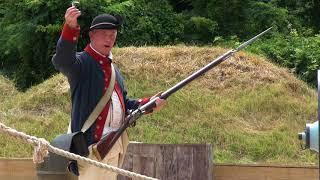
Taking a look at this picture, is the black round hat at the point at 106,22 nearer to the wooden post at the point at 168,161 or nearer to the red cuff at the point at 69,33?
the red cuff at the point at 69,33

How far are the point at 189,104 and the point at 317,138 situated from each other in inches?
236

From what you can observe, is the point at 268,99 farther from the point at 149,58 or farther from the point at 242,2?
the point at 242,2

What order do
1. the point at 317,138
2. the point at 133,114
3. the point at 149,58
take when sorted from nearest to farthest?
the point at 317,138
the point at 133,114
the point at 149,58

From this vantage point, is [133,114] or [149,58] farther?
[149,58]

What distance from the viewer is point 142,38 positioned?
43.7 feet

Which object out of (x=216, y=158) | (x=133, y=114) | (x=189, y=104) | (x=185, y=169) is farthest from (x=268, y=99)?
(x=133, y=114)

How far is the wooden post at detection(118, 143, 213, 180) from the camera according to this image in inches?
205

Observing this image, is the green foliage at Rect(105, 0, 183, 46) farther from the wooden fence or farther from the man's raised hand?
the man's raised hand

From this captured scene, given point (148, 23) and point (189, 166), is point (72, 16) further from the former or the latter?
point (148, 23)

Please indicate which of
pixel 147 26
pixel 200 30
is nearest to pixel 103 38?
pixel 147 26

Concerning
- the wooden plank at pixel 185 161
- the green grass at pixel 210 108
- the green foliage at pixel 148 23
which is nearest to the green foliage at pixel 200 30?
the green foliage at pixel 148 23

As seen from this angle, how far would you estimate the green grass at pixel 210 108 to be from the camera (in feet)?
24.4

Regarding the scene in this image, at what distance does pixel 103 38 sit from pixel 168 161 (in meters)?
1.50

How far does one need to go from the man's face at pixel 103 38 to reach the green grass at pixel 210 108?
313 centimetres
